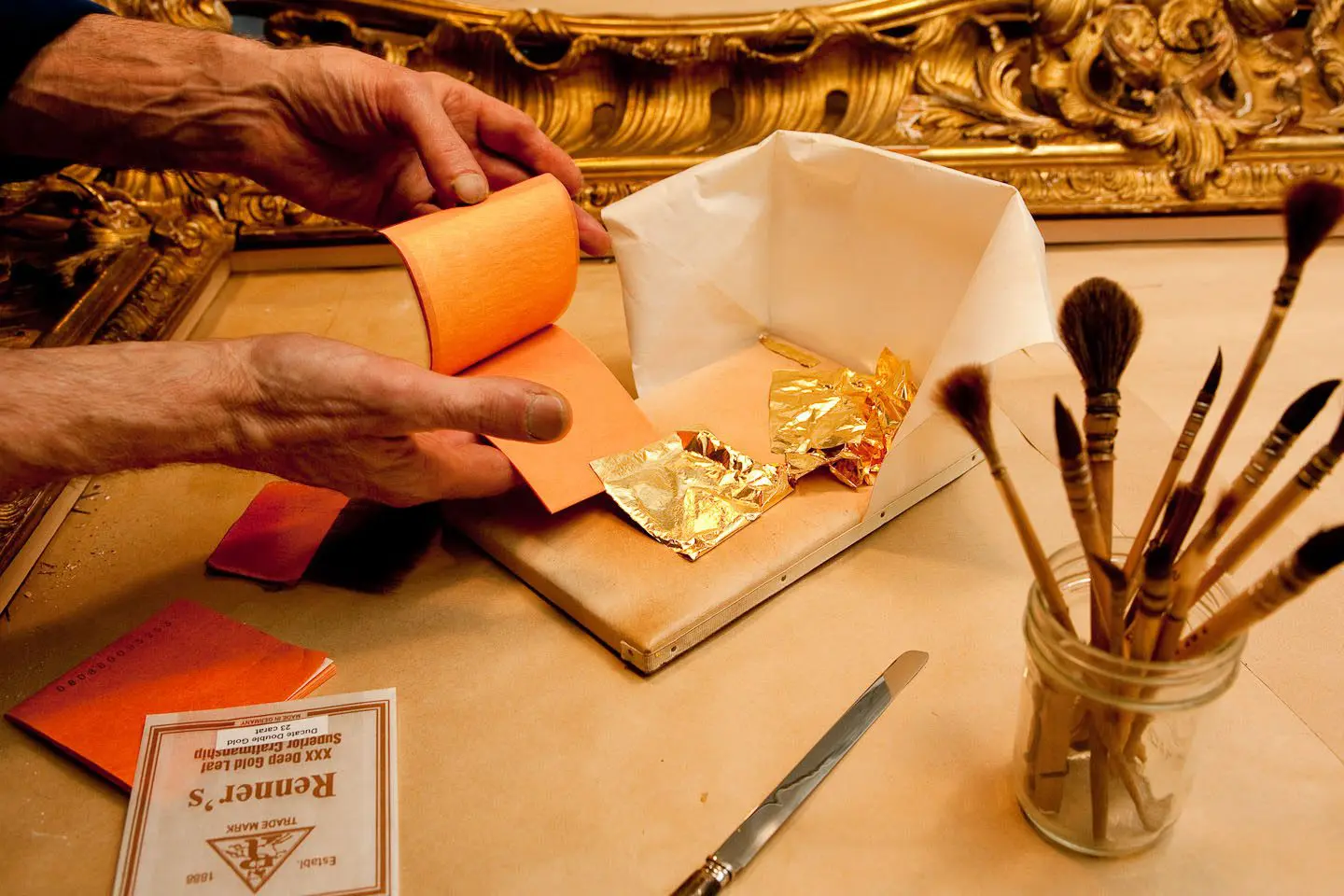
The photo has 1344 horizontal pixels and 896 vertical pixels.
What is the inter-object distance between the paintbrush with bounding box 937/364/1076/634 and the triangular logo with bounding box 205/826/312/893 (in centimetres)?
39

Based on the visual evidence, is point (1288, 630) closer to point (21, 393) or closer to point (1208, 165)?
point (1208, 165)

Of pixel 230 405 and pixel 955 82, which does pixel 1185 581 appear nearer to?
pixel 230 405

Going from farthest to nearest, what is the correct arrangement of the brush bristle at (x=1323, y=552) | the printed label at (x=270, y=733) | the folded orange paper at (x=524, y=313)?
the folded orange paper at (x=524, y=313) < the printed label at (x=270, y=733) < the brush bristle at (x=1323, y=552)

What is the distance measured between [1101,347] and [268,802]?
0.48 meters

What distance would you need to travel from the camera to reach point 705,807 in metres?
0.52

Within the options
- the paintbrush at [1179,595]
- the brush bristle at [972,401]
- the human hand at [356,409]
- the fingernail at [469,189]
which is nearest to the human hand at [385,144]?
the fingernail at [469,189]

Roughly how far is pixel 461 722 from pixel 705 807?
157 mm

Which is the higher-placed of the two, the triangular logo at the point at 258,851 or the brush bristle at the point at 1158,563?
the brush bristle at the point at 1158,563

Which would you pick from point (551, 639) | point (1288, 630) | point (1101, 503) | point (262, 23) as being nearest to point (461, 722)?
point (551, 639)

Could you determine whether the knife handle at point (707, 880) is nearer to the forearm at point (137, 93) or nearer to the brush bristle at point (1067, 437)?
the brush bristle at point (1067, 437)

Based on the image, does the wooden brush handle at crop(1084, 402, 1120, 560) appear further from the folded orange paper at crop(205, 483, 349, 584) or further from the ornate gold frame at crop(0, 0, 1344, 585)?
the ornate gold frame at crop(0, 0, 1344, 585)

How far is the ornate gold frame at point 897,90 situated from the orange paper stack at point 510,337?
1.24ft

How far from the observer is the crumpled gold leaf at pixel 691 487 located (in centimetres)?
67

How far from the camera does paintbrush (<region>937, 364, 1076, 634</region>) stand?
406 mm
